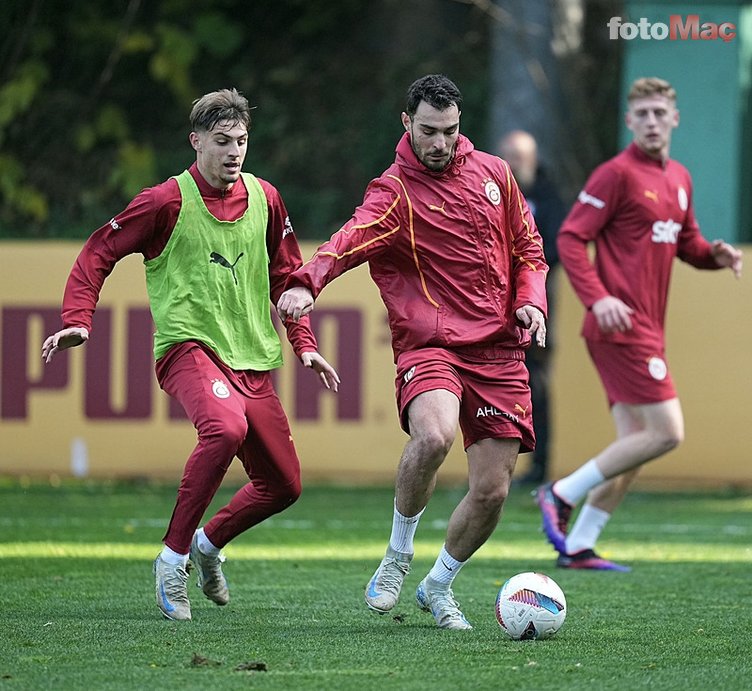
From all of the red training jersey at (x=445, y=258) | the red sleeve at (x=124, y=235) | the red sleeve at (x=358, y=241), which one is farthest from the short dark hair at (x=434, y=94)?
the red sleeve at (x=124, y=235)

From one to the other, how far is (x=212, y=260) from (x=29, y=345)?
20.6 feet

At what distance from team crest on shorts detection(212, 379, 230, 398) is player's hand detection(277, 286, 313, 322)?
0.68 metres

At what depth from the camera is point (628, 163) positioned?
29.5ft

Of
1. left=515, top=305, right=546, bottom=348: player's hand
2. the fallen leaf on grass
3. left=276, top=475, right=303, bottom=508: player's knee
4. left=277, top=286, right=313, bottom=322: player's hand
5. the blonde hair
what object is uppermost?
the blonde hair

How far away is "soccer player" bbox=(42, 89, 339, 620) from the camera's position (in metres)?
6.63

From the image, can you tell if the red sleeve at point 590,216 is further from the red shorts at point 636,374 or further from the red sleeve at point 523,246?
the red sleeve at point 523,246

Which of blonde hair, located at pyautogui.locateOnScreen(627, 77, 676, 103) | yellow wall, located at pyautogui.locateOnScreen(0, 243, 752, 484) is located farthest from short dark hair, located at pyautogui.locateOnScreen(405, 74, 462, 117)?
yellow wall, located at pyautogui.locateOnScreen(0, 243, 752, 484)

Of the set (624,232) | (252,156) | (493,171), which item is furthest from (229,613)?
(252,156)

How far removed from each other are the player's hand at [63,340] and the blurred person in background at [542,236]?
226 inches

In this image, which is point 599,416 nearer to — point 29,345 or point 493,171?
point 29,345

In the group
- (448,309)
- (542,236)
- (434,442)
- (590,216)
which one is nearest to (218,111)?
(448,309)

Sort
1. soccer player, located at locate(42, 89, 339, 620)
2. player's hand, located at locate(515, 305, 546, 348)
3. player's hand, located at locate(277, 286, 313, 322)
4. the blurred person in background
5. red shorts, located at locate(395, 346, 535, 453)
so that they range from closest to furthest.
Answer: player's hand, located at locate(277, 286, 313, 322), player's hand, located at locate(515, 305, 546, 348), red shorts, located at locate(395, 346, 535, 453), soccer player, located at locate(42, 89, 339, 620), the blurred person in background

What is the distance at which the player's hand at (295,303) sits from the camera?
236 inches

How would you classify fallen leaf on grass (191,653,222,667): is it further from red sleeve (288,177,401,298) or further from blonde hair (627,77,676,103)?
blonde hair (627,77,676,103)
